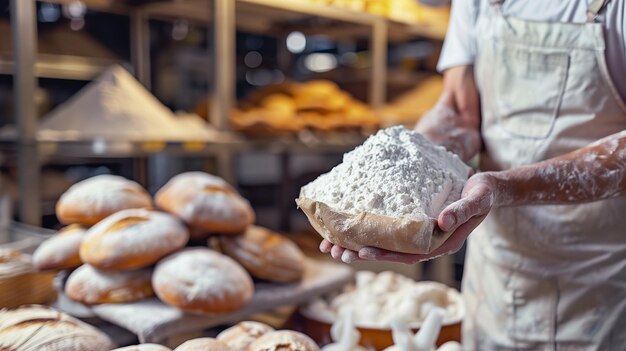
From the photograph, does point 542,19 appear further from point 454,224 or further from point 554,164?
point 454,224

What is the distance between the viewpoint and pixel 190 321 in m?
1.20

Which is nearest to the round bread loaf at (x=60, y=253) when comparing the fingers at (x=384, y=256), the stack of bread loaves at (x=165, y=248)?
the stack of bread loaves at (x=165, y=248)

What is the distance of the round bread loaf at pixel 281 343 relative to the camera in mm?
864

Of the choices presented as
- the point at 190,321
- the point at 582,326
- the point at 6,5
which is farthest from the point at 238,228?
the point at 6,5

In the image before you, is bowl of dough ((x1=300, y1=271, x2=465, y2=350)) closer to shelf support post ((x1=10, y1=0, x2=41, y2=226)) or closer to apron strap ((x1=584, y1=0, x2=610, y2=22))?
apron strap ((x1=584, y1=0, x2=610, y2=22))

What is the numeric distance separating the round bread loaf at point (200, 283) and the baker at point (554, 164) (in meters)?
0.55

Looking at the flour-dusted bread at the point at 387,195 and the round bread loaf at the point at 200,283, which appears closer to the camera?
the flour-dusted bread at the point at 387,195

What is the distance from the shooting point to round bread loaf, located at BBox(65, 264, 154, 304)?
124 centimetres

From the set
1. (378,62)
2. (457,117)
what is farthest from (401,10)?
(457,117)

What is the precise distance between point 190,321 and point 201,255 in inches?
6.0

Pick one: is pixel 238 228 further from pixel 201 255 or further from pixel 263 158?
pixel 263 158

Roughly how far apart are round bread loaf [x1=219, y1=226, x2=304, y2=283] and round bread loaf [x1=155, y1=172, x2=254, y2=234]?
0.03 meters

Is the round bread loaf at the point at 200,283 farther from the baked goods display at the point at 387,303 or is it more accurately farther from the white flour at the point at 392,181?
the white flour at the point at 392,181

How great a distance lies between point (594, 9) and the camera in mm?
1090
